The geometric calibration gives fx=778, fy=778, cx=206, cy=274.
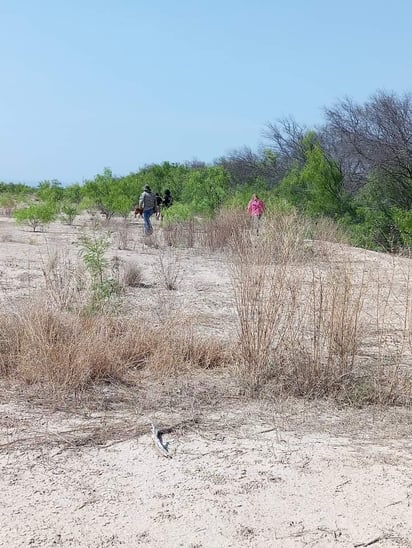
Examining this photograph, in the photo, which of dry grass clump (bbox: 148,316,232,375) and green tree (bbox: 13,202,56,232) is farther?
green tree (bbox: 13,202,56,232)

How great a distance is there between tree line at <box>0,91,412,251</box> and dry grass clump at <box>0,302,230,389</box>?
475 inches

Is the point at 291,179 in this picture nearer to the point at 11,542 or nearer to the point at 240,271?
the point at 240,271

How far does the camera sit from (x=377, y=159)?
32469 millimetres

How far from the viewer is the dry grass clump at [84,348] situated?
5.52 m

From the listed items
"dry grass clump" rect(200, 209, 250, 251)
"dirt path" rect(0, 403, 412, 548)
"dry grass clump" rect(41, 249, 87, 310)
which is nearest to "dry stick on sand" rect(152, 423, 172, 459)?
"dirt path" rect(0, 403, 412, 548)

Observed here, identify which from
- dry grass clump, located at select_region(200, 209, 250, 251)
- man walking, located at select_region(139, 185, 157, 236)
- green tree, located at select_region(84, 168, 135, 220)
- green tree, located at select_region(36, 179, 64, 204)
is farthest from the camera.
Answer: green tree, located at select_region(36, 179, 64, 204)

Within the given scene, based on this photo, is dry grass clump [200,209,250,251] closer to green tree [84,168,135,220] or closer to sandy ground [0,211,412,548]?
green tree [84,168,135,220]

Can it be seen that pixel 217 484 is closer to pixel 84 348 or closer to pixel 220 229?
pixel 84 348

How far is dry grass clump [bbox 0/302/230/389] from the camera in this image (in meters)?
5.52

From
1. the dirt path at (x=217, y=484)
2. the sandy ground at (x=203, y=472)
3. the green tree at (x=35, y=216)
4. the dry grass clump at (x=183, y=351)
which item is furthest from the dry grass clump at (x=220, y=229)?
the dirt path at (x=217, y=484)

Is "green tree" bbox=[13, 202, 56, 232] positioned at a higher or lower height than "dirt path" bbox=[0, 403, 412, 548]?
higher

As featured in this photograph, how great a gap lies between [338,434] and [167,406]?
45.1 inches

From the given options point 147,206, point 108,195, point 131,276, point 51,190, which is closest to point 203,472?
point 131,276

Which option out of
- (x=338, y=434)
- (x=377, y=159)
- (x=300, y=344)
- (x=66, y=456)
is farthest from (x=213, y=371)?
(x=377, y=159)
